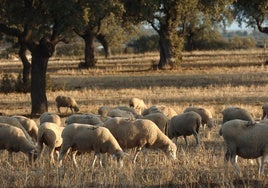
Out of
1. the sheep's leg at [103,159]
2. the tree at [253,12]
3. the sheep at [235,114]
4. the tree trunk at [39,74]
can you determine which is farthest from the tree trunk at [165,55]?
the sheep's leg at [103,159]

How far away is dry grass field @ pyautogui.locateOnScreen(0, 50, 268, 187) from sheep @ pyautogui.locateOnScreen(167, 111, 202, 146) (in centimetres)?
41

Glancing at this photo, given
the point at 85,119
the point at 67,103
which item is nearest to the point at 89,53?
the point at 67,103

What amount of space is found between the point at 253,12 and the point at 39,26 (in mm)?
26454

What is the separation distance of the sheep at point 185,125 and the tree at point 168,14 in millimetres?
26730

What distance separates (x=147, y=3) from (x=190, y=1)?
3.43 m

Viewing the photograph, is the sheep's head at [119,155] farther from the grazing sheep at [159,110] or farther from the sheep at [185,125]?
the grazing sheep at [159,110]

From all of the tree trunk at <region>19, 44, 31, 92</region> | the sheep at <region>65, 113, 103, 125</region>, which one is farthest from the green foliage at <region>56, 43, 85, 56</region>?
the sheep at <region>65, 113, 103, 125</region>

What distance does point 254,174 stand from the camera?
11.2 m

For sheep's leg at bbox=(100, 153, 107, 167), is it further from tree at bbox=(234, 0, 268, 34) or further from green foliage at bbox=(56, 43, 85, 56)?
green foliage at bbox=(56, 43, 85, 56)

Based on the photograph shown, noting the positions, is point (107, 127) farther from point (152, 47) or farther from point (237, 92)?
point (152, 47)

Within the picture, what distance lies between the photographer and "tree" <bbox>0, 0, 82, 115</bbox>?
23.6 m

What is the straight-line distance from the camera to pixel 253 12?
153 feet

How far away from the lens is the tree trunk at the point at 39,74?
25.3 meters

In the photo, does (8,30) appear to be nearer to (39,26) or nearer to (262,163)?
(39,26)
